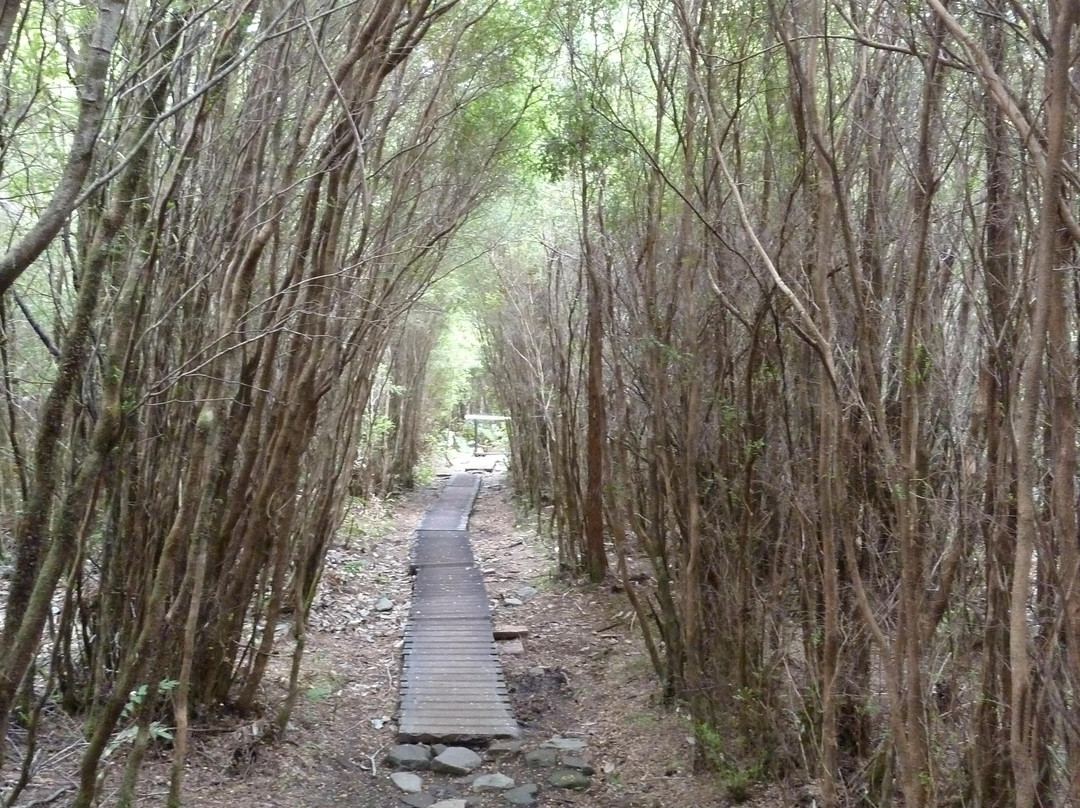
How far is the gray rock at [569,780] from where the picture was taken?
461 centimetres

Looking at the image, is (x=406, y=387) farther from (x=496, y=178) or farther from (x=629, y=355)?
(x=629, y=355)

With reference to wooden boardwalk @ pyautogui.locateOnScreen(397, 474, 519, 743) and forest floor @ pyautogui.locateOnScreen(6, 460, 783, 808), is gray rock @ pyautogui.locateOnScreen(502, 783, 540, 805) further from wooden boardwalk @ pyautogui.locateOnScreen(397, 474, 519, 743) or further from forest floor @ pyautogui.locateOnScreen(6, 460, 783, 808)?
wooden boardwalk @ pyautogui.locateOnScreen(397, 474, 519, 743)

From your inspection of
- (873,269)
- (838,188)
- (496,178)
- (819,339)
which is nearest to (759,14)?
(873,269)

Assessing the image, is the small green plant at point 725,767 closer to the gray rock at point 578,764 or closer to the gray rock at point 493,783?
the gray rock at point 578,764

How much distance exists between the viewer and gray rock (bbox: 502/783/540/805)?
14.4ft

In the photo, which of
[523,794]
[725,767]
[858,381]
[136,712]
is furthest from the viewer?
[523,794]

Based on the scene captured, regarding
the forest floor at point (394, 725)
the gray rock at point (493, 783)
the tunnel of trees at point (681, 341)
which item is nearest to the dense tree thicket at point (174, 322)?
the tunnel of trees at point (681, 341)

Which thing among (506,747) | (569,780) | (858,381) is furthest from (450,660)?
(858,381)

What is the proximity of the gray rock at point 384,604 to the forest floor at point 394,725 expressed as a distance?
1.5 inches

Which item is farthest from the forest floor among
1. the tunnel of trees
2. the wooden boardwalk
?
the tunnel of trees

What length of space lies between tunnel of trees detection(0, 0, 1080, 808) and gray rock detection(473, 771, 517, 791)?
1.01 metres

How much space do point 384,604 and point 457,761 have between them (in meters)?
3.54

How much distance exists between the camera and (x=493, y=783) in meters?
4.60

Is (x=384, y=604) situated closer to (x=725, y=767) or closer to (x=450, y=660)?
(x=450, y=660)
